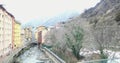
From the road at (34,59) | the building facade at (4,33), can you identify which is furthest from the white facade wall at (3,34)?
the road at (34,59)

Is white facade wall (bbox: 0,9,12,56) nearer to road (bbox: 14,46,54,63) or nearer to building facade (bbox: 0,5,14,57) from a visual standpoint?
building facade (bbox: 0,5,14,57)

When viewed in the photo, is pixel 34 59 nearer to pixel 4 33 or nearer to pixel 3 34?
pixel 4 33

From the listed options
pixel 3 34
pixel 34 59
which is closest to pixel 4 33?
pixel 3 34

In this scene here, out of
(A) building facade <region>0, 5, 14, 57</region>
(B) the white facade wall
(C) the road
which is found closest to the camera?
(B) the white facade wall

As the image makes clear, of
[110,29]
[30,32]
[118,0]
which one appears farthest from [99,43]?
[30,32]

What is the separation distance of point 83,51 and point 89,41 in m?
5.31

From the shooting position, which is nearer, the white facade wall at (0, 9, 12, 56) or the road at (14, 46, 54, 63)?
the white facade wall at (0, 9, 12, 56)

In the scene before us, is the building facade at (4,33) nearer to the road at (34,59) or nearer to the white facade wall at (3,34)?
the white facade wall at (3,34)

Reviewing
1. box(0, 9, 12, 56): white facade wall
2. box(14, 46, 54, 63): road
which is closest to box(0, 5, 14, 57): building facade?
box(0, 9, 12, 56): white facade wall

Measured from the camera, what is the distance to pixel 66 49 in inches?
1795

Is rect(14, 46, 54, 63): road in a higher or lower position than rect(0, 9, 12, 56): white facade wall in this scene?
lower

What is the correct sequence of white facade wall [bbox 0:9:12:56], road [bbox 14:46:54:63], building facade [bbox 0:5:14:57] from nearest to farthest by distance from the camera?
white facade wall [bbox 0:9:12:56]
building facade [bbox 0:5:14:57]
road [bbox 14:46:54:63]

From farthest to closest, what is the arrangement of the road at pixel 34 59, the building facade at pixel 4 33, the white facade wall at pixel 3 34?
the road at pixel 34 59 < the building facade at pixel 4 33 < the white facade wall at pixel 3 34

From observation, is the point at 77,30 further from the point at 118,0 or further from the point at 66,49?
the point at 118,0
